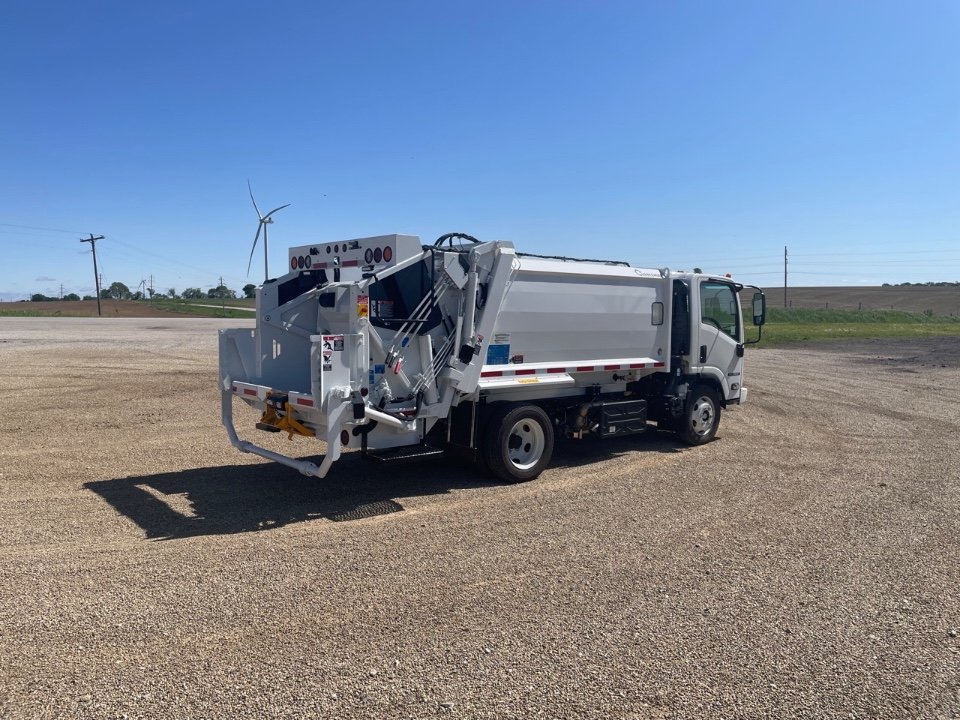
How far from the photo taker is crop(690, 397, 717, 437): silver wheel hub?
35.8 feet

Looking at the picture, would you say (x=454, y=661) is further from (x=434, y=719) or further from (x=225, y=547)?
(x=225, y=547)

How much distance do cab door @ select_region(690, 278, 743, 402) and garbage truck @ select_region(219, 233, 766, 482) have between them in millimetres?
670

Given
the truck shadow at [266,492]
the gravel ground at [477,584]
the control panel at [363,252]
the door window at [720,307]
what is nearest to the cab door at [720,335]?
the door window at [720,307]

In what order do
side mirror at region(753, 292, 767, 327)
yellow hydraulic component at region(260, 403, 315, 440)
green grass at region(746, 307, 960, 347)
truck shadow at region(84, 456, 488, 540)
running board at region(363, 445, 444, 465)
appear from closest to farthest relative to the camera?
truck shadow at region(84, 456, 488, 540), yellow hydraulic component at region(260, 403, 315, 440), running board at region(363, 445, 444, 465), side mirror at region(753, 292, 767, 327), green grass at region(746, 307, 960, 347)

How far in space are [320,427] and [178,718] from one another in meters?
3.91

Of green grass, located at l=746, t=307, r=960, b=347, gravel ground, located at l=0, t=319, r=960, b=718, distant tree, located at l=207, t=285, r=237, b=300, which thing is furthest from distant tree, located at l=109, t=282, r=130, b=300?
gravel ground, located at l=0, t=319, r=960, b=718

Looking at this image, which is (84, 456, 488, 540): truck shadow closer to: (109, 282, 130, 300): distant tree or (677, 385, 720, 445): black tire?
(677, 385, 720, 445): black tire

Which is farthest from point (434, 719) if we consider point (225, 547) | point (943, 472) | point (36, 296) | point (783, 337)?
point (36, 296)

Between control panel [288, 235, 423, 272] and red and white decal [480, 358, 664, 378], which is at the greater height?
control panel [288, 235, 423, 272]

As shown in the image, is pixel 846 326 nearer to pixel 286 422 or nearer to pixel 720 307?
pixel 720 307

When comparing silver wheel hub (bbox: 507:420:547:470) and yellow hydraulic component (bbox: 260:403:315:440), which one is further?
silver wheel hub (bbox: 507:420:547:470)

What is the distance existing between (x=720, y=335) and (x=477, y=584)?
23.5ft

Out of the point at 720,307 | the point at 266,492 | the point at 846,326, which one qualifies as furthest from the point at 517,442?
the point at 846,326

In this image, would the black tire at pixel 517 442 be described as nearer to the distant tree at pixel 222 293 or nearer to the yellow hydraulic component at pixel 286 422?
the yellow hydraulic component at pixel 286 422
